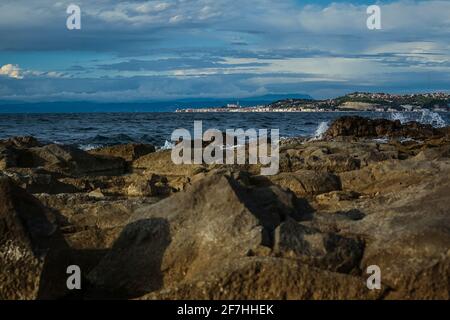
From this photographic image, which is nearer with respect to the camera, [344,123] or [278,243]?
[278,243]

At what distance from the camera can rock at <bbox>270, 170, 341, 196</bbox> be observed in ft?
40.7

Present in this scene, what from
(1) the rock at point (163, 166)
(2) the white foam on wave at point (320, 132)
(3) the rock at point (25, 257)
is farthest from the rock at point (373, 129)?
(3) the rock at point (25, 257)

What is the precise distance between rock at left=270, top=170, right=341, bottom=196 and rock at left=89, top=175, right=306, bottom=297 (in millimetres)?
4955

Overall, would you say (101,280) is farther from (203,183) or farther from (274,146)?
(274,146)

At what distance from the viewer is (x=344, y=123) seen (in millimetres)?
34500

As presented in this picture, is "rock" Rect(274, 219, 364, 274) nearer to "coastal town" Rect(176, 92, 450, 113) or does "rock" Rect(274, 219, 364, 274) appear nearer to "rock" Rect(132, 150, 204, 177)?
"rock" Rect(132, 150, 204, 177)

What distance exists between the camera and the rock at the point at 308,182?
1241 cm

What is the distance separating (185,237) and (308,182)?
5.90 metres

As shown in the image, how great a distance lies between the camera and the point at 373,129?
3525 cm
